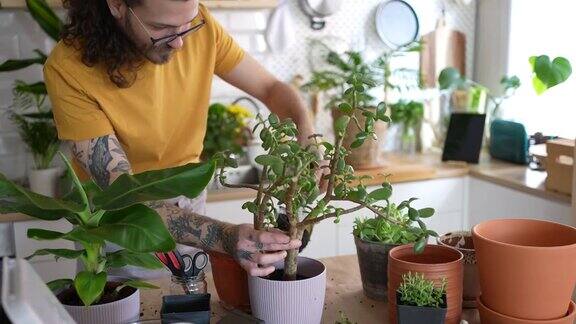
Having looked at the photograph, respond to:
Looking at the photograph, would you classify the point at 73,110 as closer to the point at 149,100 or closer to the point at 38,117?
the point at 149,100

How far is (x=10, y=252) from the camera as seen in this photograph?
7.14 feet

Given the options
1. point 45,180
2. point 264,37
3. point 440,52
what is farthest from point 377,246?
point 440,52

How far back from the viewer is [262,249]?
1.08 metres

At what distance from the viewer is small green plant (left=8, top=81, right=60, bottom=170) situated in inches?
92.0

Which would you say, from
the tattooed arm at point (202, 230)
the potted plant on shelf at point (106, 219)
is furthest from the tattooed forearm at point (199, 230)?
the potted plant on shelf at point (106, 219)

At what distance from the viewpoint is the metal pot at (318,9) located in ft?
9.04

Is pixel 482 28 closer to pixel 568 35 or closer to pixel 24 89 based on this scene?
pixel 568 35

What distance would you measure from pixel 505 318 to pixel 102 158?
90 cm

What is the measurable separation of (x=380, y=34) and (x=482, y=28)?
0.53 meters

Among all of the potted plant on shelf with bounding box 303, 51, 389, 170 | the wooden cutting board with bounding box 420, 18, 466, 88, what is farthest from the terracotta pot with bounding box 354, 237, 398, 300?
the wooden cutting board with bounding box 420, 18, 466, 88

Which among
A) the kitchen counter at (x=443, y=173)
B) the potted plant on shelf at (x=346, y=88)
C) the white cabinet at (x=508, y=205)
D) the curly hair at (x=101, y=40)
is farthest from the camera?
the potted plant on shelf at (x=346, y=88)

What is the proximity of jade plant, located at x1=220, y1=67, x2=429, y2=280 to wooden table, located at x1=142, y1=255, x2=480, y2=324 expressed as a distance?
0.16 m

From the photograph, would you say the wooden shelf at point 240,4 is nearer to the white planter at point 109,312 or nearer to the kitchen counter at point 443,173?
the kitchen counter at point 443,173

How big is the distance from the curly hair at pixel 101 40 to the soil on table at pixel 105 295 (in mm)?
621
